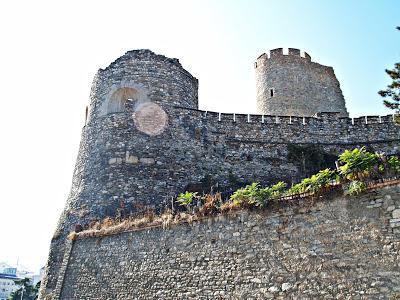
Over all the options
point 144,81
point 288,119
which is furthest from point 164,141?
point 288,119

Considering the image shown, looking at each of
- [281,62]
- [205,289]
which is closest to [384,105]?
[205,289]

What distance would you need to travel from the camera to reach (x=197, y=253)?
10.9 m

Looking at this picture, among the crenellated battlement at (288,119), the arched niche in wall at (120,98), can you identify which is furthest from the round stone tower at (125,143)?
the crenellated battlement at (288,119)

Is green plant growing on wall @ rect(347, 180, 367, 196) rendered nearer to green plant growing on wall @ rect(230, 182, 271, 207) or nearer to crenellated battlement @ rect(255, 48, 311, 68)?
green plant growing on wall @ rect(230, 182, 271, 207)

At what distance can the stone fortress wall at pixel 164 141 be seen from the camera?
604 inches

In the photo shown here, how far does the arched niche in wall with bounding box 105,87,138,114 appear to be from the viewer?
57.4 ft

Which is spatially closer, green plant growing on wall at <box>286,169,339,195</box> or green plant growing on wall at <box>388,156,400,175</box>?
green plant growing on wall at <box>388,156,400,175</box>

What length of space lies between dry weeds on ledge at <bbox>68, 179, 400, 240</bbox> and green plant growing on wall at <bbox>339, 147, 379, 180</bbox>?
1062mm

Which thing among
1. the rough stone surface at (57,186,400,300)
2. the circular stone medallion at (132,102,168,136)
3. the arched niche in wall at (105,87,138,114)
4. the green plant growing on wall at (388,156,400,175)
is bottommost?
the rough stone surface at (57,186,400,300)

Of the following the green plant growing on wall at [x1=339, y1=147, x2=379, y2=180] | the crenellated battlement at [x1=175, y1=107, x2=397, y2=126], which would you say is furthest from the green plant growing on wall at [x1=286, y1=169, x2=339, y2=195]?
the crenellated battlement at [x1=175, y1=107, x2=397, y2=126]

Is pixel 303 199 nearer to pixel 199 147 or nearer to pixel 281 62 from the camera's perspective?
pixel 199 147

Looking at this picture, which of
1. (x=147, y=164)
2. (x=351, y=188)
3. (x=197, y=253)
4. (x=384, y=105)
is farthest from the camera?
(x=147, y=164)

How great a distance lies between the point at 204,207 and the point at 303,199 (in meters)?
2.90

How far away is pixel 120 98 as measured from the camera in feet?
58.6
